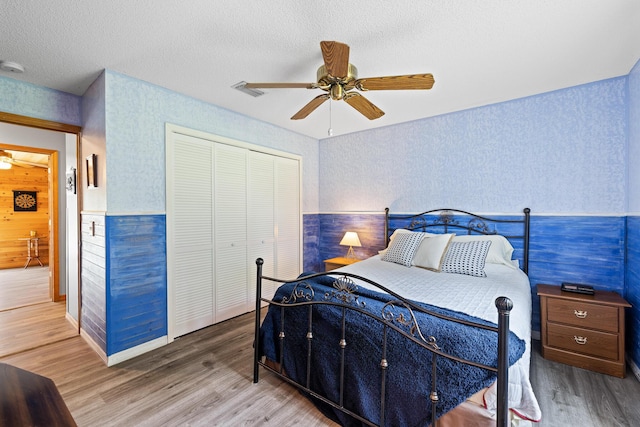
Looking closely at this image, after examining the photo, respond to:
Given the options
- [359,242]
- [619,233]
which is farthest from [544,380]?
[359,242]

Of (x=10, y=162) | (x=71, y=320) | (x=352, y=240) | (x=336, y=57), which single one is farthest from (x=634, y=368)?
(x=10, y=162)

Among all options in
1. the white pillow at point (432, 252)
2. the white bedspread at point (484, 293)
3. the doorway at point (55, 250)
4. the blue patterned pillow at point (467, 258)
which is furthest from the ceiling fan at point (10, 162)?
the blue patterned pillow at point (467, 258)

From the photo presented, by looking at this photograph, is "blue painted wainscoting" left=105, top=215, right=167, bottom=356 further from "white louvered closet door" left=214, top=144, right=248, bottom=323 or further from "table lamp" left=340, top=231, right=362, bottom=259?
"table lamp" left=340, top=231, right=362, bottom=259

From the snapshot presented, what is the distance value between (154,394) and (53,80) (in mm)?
2800

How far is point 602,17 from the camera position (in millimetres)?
1761

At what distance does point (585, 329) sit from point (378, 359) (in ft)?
6.46

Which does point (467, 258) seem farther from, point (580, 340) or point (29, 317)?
point (29, 317)

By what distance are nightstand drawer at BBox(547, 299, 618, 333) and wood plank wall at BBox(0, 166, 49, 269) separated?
9346 mm

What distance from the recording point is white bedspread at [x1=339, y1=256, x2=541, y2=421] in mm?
1317

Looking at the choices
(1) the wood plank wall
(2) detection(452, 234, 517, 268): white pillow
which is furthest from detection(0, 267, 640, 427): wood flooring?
(1) the wood plank wall

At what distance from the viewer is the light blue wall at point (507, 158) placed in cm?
262

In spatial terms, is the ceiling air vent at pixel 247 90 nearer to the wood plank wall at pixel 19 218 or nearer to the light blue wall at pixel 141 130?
the light blue wall at pixel 141 130

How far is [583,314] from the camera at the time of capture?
2.33 meters

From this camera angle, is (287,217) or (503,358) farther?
(287,217)
